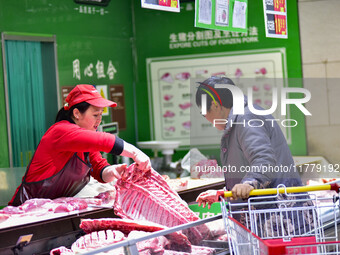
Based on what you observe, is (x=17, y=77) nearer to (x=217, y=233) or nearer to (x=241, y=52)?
(x=241, y=52)

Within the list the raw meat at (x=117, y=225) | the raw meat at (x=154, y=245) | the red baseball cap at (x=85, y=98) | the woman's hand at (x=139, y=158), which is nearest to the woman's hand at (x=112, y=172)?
the woman's hand at (x=139, y=158)

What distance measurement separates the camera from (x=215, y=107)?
10.6 ft

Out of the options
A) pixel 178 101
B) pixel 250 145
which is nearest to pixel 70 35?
pixel 178 101

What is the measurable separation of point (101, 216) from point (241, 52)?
189 inches

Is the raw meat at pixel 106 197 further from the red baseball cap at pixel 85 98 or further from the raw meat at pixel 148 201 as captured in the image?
the red baseball cap at pixel 85 98

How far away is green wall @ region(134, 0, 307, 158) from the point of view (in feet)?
25.8

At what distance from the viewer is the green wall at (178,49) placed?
25.8 feet

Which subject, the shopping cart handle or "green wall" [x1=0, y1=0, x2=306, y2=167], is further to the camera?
"green wall" [x1=0, y1=0, x2=306, y2=167]

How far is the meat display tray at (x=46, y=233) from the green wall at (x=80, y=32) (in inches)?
116

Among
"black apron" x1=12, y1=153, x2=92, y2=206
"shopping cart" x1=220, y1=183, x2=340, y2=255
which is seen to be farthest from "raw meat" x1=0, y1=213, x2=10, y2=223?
"shopping cart" x1=220, y1=183, x2=340, y2=255

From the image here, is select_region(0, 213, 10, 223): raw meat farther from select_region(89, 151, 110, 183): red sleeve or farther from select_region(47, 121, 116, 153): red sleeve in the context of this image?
select_region(89, 151, 110, 183): red sleeve

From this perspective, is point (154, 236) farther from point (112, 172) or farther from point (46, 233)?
point (112, 172)

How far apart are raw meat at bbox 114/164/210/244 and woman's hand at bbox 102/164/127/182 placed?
18.6 inches

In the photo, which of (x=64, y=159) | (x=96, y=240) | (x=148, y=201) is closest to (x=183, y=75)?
(x=64, y=159)
